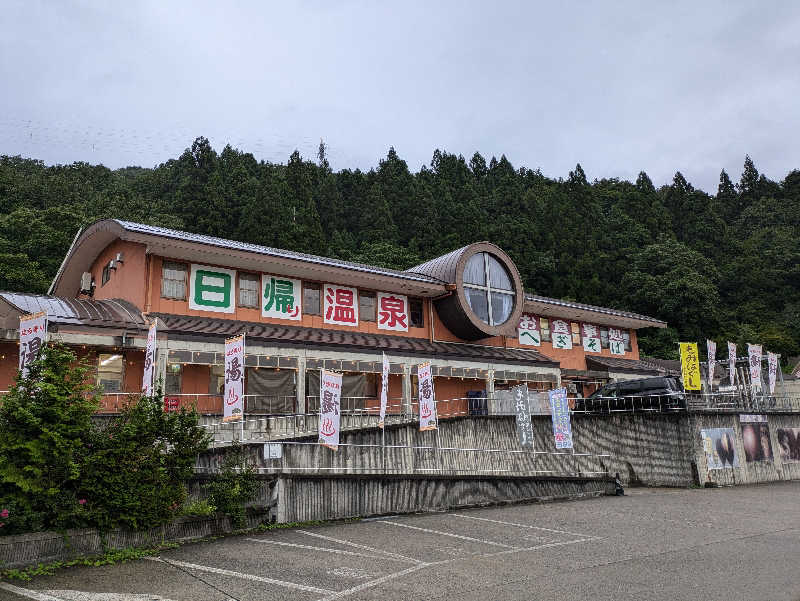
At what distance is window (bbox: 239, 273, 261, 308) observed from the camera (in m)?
19.9

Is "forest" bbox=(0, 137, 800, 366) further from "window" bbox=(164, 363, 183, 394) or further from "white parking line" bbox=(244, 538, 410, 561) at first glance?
"white parking line" bbox=(244, 538, 410, 561)

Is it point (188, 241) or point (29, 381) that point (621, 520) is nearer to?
point (29, 381)

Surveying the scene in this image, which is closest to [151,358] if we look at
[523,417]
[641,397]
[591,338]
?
[523,417]

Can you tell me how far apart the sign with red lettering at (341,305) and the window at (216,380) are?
4.44 metres

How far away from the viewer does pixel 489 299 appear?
25.3m

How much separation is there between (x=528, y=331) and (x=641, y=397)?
8.42 metres

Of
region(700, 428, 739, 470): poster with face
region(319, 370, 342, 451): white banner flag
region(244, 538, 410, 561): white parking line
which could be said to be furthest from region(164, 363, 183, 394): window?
region(700, 428, 739, 470): poster with face

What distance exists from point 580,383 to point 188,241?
2092 cm

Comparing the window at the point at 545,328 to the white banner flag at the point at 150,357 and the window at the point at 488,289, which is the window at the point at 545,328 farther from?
the white banner flag at the point at 150,357

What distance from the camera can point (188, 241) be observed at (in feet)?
58.5

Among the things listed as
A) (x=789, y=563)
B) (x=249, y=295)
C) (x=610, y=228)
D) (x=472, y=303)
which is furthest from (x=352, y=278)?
(x=610, y=228)

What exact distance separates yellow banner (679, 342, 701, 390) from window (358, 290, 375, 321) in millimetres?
11009

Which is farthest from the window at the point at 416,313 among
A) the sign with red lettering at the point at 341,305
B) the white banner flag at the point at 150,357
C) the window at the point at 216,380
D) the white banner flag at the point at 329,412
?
the white banner flag at the point at 150,357

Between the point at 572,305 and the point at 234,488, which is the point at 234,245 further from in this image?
the point at 572,305
